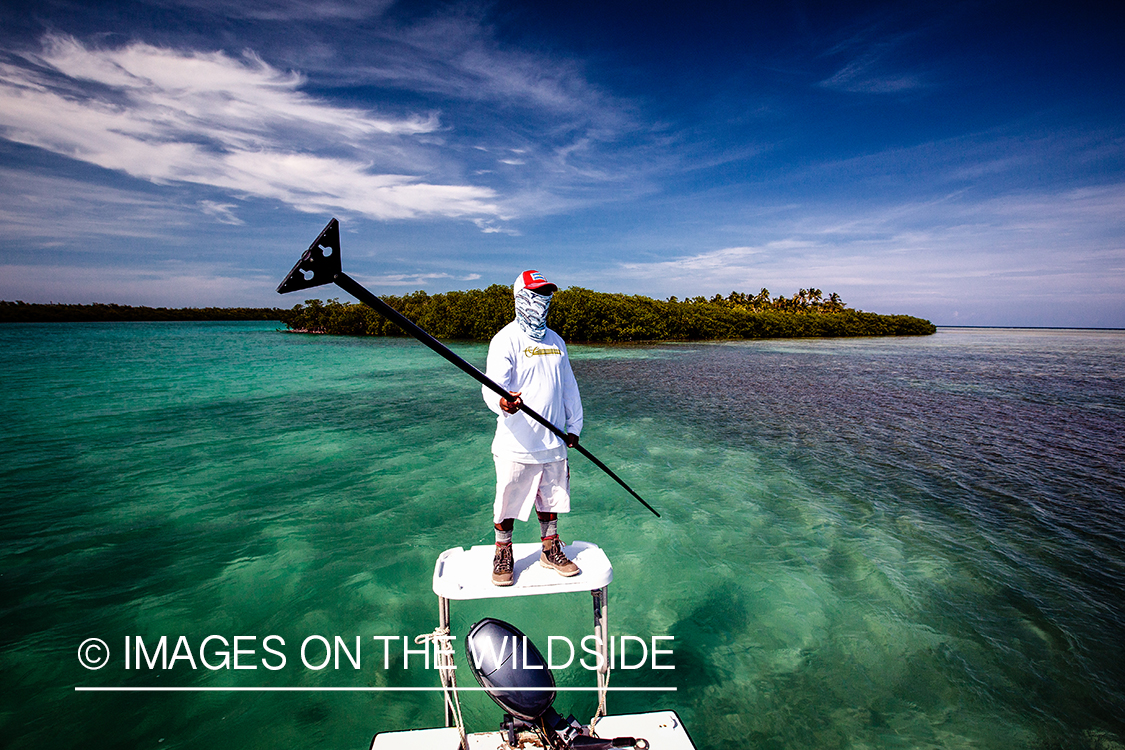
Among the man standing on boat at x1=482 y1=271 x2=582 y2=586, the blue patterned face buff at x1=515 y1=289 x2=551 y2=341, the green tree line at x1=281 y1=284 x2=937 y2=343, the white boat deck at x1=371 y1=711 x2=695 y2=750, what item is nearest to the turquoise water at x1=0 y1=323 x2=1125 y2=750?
the white boat deck at x1=371 y1=711 x2=695 y2=750

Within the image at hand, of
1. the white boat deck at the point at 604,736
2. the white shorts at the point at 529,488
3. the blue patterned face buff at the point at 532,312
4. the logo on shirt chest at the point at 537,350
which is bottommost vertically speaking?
the white boat deck at the point at 604,736

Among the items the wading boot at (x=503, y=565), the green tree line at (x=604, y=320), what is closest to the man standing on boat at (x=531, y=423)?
the wading boot at (x=503, y=565)

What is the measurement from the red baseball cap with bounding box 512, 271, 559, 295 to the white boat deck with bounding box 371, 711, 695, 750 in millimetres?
2546

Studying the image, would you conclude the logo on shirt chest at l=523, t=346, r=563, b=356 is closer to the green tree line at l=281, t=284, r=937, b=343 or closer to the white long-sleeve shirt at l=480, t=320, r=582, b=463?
the white long-sleeve shirt at l=480, t=320, r=582, b=463

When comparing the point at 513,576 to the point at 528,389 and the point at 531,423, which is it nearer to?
the point at 531,423

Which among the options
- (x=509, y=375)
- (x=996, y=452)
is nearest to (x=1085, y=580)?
(x=996, y=452)

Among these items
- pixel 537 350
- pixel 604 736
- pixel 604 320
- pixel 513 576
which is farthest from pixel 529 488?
pixel 604 320

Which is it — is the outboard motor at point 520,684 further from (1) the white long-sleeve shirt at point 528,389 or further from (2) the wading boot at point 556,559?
(1) the white long-sleeve shirt at point 528,389

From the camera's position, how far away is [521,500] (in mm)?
3080

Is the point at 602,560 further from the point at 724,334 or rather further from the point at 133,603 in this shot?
the point at 724,334

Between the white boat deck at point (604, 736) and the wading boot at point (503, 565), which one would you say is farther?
the wading boot at point (503, 565)

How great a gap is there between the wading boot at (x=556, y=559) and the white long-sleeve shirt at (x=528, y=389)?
52 cm

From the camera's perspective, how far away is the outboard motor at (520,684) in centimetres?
213

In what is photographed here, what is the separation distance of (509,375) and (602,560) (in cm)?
132
